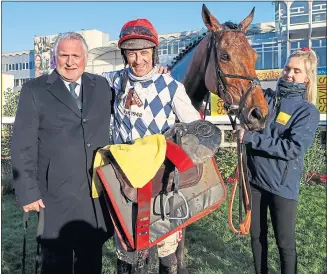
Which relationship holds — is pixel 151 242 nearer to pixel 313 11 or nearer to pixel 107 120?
pixel 107 120

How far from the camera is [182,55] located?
359cm

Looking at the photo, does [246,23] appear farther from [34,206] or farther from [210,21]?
[34,206]

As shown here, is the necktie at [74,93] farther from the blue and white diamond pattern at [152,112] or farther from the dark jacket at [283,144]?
the dark jacket at [283,144]

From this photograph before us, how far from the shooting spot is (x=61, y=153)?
2145 millimetres

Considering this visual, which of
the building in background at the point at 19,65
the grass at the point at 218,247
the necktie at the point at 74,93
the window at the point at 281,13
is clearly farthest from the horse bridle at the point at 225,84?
the building in background at the point at 19,65

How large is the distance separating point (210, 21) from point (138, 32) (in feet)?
2.68

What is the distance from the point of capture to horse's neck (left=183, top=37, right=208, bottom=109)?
3023 millimetres

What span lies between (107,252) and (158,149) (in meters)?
2.71

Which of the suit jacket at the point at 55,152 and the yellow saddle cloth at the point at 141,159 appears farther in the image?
the suit jacket at the point at 55,152

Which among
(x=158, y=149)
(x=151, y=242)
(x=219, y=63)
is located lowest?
(x=151, y=242)

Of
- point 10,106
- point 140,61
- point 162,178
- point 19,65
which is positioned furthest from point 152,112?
point 19,65

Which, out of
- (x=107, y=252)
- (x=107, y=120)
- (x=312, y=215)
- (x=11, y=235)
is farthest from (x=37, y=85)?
A: (x=312, y=215)

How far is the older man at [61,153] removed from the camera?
2098mm

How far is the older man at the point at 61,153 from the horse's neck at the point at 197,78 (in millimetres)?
1081
